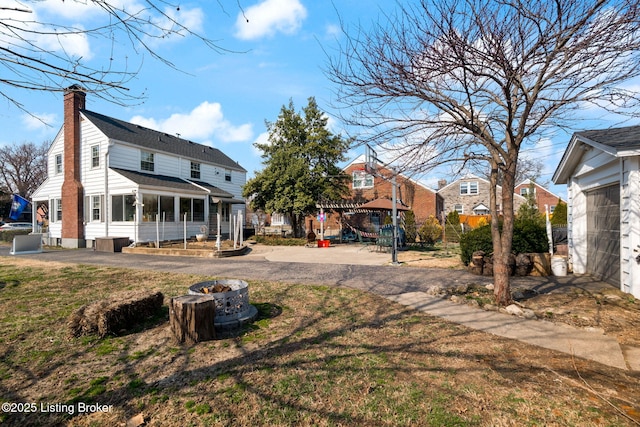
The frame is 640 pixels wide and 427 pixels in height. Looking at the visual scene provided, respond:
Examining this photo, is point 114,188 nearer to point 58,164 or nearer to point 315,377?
point 58,164

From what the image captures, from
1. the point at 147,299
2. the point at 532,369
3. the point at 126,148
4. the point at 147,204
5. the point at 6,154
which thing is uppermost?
the point at 6,154

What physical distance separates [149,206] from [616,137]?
19.6 m

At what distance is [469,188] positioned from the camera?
121ft

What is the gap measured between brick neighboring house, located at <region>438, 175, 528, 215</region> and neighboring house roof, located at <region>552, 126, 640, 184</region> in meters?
25.9

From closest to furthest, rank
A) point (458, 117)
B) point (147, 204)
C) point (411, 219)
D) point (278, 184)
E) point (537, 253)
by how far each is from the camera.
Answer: point (458, 117), point (537, 253), point (147, 204), point (278, 184), point (411, 219)

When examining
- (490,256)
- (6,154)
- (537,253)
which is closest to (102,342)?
(490,256)

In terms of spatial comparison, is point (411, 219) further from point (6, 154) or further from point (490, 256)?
point (6, 154)

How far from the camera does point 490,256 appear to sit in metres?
9.50

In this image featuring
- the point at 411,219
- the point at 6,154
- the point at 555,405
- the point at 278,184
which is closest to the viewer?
the point at 555,405

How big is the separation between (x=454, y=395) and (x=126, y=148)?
2141 cm

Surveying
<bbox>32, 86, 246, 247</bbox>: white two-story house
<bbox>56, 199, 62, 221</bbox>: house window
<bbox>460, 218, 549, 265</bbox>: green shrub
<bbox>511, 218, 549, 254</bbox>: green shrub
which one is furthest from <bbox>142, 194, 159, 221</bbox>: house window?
<bbox>511, 218, 549, 254</bbox>: green shrub

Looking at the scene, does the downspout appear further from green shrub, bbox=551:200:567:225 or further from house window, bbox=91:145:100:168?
green shrub, bbox=551:200:567:225

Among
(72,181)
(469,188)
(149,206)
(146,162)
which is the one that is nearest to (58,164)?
A: (72,181)

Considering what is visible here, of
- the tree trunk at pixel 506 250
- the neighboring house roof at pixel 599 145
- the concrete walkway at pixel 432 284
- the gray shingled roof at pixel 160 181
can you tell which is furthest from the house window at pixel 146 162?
the neighboring house roof at pixel 599 145
